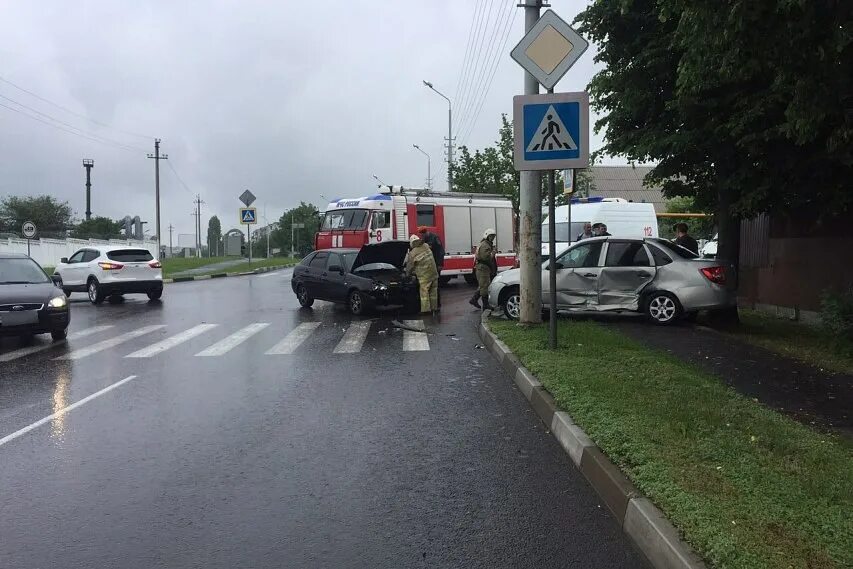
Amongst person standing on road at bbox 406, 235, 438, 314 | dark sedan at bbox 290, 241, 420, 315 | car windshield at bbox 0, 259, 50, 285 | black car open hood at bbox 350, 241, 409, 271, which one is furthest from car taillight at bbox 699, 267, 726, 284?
car windshield at bbox 0, 259, 50, 285

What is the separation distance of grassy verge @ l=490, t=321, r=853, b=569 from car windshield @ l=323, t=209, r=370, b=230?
1438 cm

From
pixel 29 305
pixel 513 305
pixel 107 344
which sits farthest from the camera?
pixel 513 305

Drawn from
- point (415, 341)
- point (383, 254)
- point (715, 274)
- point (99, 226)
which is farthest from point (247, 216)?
point (99, 226)

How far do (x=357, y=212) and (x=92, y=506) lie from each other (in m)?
17.9

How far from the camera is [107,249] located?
62.6 ft

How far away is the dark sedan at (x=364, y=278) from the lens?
584 inches

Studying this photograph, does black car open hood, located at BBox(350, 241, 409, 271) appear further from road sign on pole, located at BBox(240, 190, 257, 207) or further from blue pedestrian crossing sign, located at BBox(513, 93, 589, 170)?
road sign on pole, located at BBox(240, 190, 257, 207)

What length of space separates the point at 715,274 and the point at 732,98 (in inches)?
114

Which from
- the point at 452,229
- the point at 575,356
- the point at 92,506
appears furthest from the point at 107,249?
the point at 92,506

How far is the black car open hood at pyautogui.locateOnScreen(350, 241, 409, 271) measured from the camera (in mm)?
15445

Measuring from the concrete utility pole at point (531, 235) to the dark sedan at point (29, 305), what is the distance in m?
7.48

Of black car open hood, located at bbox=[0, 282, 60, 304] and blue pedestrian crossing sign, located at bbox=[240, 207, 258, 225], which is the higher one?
blue pedestrian crossing sign, located at bbox=[240, 207, 258, 225]

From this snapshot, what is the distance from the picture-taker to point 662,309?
11766 mm

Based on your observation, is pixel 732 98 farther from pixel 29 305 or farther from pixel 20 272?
pixel 20 272
